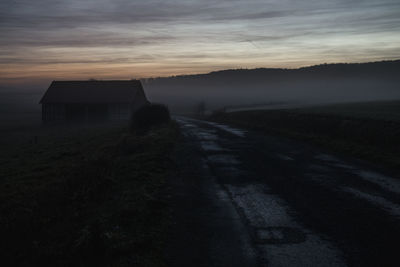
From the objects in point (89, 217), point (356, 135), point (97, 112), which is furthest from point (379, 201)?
point (97, 112)

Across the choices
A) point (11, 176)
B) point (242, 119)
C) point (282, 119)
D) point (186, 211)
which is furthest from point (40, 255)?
point (242, 119)

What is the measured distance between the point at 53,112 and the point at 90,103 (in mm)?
6600

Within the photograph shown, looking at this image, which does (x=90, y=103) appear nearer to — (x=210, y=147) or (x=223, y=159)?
(x=210, y=147)

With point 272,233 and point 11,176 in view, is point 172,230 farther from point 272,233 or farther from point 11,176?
point 11,176

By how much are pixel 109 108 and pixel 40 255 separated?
54864mm

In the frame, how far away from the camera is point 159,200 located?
8680mm

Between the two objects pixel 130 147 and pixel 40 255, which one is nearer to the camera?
pixel 40 255

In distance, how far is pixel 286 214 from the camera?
765 cm

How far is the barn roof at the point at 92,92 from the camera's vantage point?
58750mm

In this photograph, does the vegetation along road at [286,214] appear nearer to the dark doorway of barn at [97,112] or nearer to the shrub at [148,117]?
the shrub at [148,117]

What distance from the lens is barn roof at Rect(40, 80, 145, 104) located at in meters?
58.8

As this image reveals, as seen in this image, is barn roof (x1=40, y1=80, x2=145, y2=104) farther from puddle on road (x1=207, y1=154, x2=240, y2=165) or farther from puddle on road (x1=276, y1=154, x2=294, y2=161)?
puddle on road (x1=276, y1=154, x2=294, y2=161)

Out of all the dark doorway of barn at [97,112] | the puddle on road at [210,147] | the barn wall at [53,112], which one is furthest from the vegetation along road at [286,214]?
the barn wall at [53,112]

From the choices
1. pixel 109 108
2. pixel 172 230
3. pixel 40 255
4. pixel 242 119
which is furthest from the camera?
pixel 109 108
